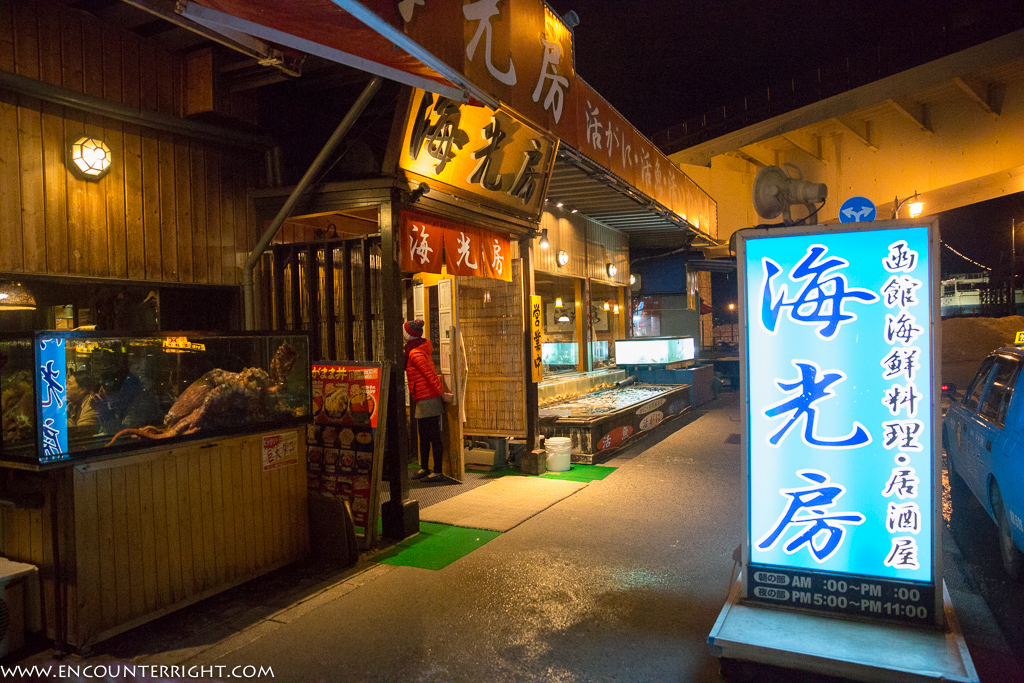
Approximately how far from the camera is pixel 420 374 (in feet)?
28.4

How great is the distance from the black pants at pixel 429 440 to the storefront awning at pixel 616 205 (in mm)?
4288

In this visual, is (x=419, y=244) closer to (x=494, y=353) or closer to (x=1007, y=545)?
(x=494, y=353)

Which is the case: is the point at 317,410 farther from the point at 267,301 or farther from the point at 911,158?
the point at 911,158

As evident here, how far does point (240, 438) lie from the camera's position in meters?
5.20

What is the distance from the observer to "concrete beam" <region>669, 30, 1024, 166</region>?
1227 centimetres

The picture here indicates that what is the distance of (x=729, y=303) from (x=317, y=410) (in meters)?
28.4

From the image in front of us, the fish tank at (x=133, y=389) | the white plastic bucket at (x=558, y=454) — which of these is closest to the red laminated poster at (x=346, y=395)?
the fish tank at (x=133, y=389)

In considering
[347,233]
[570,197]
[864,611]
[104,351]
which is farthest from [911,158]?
[104,351]

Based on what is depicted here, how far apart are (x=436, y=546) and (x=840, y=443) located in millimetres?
3951

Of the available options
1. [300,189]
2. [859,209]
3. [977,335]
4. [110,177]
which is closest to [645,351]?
[977,335]

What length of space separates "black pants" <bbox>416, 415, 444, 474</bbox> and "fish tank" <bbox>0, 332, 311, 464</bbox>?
3.44 m

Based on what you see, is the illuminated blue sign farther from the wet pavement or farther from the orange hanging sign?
the orange hanging sign

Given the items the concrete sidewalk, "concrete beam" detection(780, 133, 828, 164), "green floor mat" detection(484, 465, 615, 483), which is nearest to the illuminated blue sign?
the concrete sidewalk

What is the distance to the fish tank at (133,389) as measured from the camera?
159 inches
